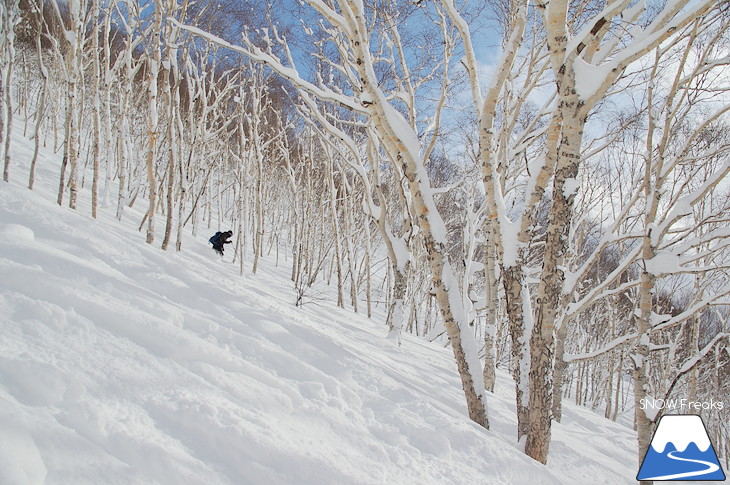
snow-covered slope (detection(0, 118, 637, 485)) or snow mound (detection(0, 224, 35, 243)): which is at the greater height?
snow mound (detection(0, 224, 35, 243))

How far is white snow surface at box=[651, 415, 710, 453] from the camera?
280 cm

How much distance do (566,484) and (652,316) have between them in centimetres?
240

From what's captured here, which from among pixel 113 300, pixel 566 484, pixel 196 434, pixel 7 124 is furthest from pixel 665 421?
pixel 7 124

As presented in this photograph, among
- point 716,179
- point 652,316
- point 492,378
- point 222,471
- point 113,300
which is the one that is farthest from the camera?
point 492,378

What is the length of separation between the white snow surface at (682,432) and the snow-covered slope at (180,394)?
0.57 m

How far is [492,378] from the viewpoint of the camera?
560 centimetres

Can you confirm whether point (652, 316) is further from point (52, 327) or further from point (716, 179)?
point (52, 327)

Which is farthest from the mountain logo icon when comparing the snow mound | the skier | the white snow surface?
the skier

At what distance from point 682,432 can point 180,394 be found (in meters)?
3.78

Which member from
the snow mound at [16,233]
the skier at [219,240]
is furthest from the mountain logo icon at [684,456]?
the skier at [219,240]

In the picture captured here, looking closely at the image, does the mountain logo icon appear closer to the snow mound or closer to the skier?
the snow mound

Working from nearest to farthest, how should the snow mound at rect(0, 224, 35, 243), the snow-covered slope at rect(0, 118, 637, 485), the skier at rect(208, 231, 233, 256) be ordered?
the snow-covered slope at rect(0, 118, 637, 485)
the snow mound at rect(0, 224, 35, 243)
the skier at rect(208, 231, 233, 256)

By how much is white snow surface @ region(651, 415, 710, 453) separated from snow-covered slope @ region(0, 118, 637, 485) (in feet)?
1.86

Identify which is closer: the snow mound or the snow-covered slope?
the snow-covered slope
